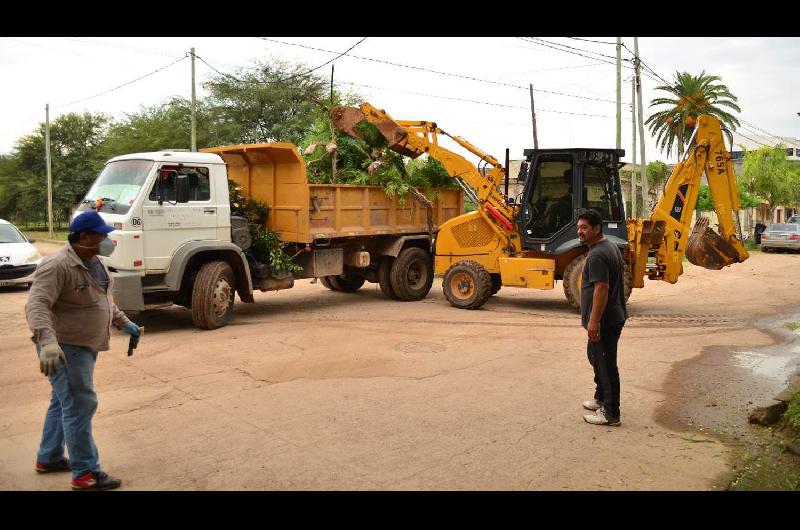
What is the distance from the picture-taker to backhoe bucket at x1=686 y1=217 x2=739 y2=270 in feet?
42.8

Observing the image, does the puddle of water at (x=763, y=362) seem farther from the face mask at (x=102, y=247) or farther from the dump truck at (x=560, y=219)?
the face mask at (x=102, y=247)

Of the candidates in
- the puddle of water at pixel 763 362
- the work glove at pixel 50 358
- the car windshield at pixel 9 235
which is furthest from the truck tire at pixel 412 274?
the work glove at pixel 50 358

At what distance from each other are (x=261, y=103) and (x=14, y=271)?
1959 cm

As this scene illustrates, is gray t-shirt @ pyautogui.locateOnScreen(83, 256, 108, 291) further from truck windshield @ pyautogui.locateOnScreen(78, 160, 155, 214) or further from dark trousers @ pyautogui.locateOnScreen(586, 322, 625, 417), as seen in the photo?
truck windshield @ pyautogui.locateOnScreen(78, 160, 155, 214)

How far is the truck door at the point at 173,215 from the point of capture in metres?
9.98

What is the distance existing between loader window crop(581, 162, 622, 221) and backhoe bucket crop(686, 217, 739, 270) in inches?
71.9

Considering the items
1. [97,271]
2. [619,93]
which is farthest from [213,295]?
[619,93]

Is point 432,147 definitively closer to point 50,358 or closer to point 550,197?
point 550,197

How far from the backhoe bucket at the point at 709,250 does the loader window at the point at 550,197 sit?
261 centimetres

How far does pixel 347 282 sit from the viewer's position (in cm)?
1524

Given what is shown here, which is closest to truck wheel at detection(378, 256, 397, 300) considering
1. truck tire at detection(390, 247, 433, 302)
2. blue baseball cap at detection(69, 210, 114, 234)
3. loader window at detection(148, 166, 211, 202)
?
truck tire at detection(390, 247, 433, 302)

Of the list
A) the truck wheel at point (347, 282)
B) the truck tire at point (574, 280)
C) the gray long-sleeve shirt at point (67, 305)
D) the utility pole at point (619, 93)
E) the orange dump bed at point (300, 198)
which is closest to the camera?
the gray long-sleeve shirt at point (67, 305)
